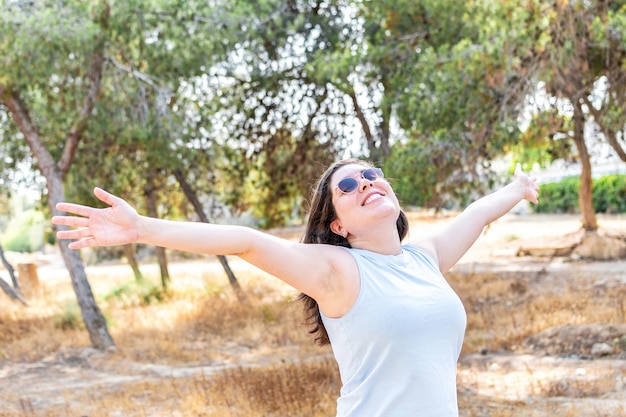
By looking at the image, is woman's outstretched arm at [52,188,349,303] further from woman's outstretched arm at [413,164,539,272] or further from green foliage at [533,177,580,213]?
green foliage at [533,177,580,213]

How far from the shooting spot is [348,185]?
8.74ft

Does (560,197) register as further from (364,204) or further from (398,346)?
(398,346)

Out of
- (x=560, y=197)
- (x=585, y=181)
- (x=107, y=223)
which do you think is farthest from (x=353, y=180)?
(x=560, y=197)

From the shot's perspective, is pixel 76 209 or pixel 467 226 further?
pixel 467 226

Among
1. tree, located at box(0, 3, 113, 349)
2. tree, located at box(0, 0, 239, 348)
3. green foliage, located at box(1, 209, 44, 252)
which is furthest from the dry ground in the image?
green foliage, located at box(1, 209, 44, 252)

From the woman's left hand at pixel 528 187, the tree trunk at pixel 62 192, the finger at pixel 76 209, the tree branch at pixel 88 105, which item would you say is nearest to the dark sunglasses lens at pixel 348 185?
the finger at pixel 76 209

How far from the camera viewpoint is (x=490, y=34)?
39.0 feet

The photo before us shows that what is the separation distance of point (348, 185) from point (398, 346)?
22.7 inches

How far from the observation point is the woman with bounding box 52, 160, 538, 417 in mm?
2340

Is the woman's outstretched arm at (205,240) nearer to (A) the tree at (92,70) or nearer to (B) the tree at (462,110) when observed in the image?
(A) the tree at (92,70)

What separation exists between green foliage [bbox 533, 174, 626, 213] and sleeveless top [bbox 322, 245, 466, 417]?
98.6ft

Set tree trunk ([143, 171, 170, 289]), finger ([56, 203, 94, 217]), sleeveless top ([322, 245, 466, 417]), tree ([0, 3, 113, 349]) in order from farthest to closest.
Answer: tree trunk ([143, 171, 170, 289]), tree ([0, 3, 113, 349]), sleeveless top ([322, 245, 466, 417]), finger ([56, 203, 94, 217])

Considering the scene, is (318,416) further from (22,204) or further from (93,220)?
(22,204)

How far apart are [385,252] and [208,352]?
356 inches
